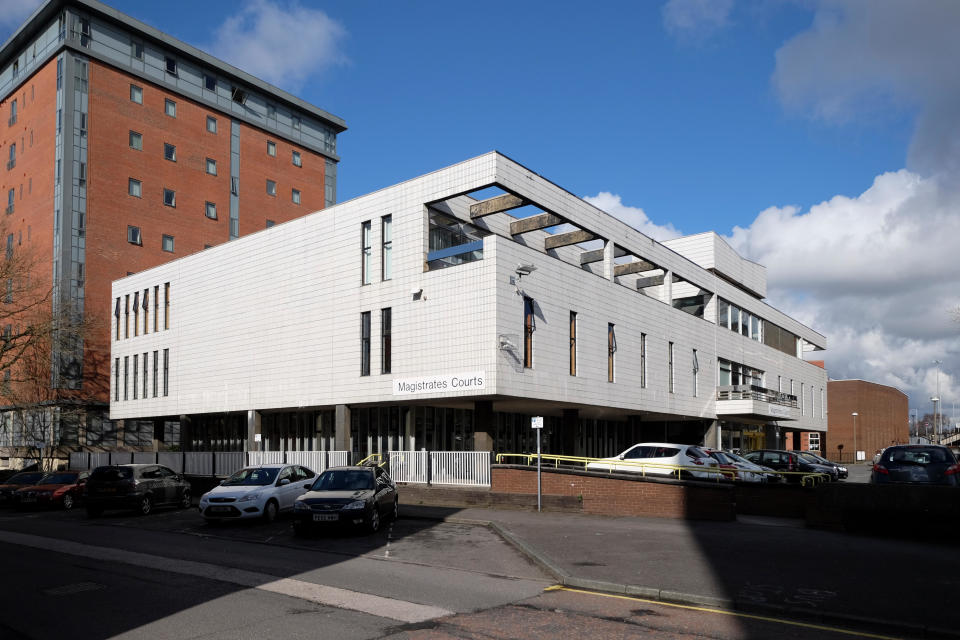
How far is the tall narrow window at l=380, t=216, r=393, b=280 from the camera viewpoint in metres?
32.8

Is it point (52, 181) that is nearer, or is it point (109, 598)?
point (109, 598)

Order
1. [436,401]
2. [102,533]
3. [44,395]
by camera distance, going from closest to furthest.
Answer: [102,533]
[436,401]
[44,395]

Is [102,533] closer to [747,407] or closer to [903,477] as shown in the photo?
[903,477]

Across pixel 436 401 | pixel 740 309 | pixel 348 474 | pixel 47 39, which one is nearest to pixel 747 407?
pixel 740 309

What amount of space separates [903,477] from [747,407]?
27860 millimetres

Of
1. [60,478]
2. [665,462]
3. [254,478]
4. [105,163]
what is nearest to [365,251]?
[254,478]

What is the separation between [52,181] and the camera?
52312 mm

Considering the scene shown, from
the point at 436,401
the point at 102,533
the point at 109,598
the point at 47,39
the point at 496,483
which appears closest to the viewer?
the point at 109,598

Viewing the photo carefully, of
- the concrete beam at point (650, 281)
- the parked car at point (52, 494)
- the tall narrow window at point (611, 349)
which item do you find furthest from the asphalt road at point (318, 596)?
the concrete beam at point (650, 281)

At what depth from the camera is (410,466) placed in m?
29.9

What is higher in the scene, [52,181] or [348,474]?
[52,181]

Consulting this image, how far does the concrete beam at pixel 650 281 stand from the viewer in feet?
142

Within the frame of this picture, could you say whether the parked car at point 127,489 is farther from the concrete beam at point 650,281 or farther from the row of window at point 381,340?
the concrete beam at point 650,281

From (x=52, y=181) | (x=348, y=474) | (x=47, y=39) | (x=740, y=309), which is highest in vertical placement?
(x=47, y=39)
